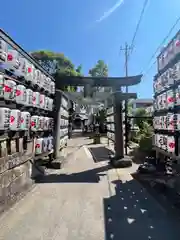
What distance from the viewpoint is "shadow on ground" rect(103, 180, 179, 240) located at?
370cm

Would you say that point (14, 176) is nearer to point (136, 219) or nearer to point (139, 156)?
point (136, 219)

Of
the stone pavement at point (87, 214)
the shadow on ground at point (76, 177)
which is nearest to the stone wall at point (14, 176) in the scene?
the stone pavement at point (87, 214)

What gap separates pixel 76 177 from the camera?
7.71m

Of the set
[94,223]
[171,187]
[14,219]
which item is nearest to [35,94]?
[14,219]

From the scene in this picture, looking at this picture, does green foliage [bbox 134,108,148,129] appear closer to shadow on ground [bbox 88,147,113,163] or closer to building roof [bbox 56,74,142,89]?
building roof [bbox 56,74,142,89]

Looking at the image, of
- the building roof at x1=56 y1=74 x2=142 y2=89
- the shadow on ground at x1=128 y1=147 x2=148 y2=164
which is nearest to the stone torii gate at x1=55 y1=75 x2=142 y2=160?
the building roof at x1=56 y1=74 x2=142 y2=89

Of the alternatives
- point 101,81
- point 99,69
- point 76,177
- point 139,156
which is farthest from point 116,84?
point 99,69

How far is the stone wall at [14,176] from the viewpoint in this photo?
175 inches

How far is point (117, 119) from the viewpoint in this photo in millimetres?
10391

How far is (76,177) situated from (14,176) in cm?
301

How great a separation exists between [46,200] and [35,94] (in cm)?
328

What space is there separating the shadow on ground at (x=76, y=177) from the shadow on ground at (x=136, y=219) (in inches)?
65.1

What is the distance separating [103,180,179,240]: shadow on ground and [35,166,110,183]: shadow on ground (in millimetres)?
1653

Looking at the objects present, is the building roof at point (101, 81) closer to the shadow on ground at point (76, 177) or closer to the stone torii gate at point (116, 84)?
the stone torii gate at point (116, 84)
